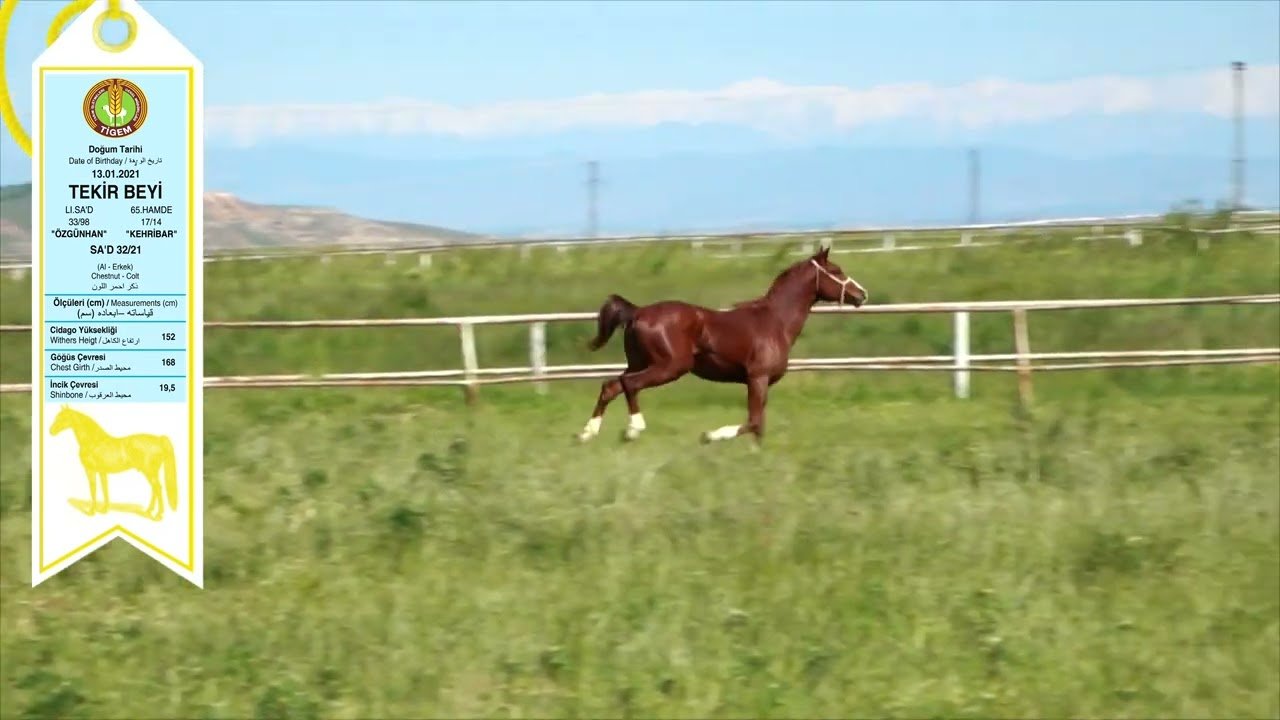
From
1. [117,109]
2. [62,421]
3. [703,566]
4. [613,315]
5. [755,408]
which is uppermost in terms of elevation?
[117,109]

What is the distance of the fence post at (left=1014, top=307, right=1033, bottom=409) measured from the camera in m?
8.19

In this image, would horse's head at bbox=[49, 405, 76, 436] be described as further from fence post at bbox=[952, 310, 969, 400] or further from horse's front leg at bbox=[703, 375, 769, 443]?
fence post at bbox=[952, 310, 969, 400]

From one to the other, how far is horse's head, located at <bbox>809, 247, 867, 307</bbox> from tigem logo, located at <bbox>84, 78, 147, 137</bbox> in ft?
9.96

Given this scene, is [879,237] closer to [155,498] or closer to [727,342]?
[727,342]

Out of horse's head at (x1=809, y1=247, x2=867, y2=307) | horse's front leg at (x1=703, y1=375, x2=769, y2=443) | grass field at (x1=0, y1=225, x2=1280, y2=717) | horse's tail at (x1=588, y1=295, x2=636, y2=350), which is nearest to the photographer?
horse's front leg at (x1=703, y1=375, x2=769, y2=443)

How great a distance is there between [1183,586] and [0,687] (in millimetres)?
4444

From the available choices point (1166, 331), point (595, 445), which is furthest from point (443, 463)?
point (1166, 331)

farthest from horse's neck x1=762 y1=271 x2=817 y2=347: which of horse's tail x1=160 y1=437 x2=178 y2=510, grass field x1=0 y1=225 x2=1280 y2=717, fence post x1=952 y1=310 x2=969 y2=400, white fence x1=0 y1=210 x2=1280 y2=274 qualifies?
fence post x1=952 y1=310 x2=969 y2=400

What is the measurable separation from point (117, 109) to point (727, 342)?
2.75m

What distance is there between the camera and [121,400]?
119 centimetres

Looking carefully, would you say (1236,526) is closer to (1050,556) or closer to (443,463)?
(1050,556)

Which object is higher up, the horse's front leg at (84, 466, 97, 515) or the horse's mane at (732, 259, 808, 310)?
the horse's mane at (732, 259, 808, 310)

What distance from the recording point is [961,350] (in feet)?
28.3

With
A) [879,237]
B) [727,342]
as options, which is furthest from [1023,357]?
[727,342]
